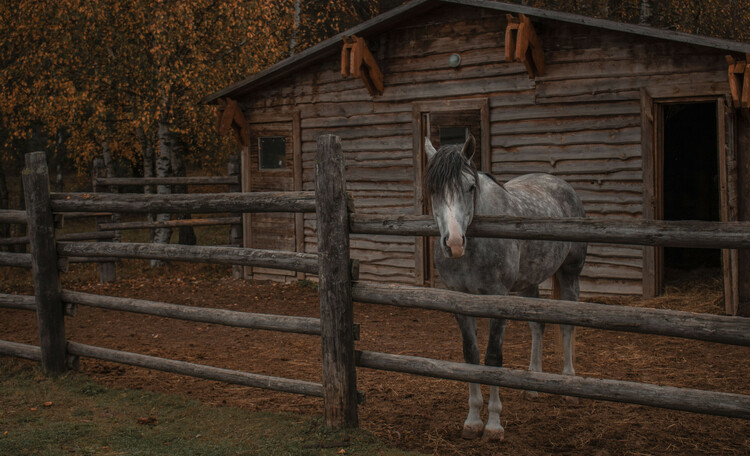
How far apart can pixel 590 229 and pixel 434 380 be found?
2758 mm

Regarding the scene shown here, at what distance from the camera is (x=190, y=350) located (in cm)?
775

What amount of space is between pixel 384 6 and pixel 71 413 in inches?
866

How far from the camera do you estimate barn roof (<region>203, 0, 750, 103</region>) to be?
27.3ft

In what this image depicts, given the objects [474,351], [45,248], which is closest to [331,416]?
[474,351]

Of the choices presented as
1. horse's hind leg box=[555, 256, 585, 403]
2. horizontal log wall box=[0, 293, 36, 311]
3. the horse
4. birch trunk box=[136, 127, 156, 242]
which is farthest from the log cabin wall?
birch trunk box=[136, 127, 156, 242]

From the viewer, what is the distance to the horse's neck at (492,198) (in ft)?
16.6

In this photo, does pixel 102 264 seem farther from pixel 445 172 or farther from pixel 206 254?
pixel 445 172

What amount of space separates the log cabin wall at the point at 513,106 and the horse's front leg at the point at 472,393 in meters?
4.60

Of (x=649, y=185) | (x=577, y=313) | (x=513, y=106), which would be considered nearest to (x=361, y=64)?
(x=513, y=106)

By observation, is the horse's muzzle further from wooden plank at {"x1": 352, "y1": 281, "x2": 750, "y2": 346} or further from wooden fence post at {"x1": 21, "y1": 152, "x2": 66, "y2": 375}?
wooden fence post at {"x1": 21, "y1": 152, "x2": 66, "y2": 375}

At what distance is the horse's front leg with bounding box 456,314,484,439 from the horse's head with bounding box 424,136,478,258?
909mm

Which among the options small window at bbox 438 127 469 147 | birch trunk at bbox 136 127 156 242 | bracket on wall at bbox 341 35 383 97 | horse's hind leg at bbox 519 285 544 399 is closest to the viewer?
horse's hind leg at bbox 519 285 544 399

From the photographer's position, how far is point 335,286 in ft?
15.3

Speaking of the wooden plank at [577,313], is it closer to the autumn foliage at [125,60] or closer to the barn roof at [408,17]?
the barn roof at [408,17]
